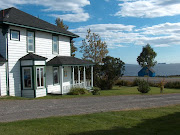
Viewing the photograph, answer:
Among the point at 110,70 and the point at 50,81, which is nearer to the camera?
the point at 50,81

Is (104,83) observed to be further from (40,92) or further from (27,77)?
(27,77)

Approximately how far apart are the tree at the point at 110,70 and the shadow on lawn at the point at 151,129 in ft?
66.3

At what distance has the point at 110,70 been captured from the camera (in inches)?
1189

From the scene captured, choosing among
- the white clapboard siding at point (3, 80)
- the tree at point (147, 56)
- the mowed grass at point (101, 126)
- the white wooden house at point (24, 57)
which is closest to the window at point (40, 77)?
the white wooden house at point (24, 57)

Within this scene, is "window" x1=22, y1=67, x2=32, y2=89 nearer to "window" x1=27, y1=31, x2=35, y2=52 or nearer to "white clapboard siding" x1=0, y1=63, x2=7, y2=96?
"white clapboard siding" x1=0, y1=63, x2=7, y2=96

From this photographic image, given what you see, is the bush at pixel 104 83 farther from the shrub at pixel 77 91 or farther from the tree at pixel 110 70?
the shrub at pixel 77 91

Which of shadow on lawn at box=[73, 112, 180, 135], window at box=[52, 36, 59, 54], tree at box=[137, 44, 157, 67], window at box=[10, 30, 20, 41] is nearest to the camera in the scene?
shadow on lawn at box=[73, 112, 180, 135]

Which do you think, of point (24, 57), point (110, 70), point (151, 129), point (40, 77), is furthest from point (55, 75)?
point (151, 129)

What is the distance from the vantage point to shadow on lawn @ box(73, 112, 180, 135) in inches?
267

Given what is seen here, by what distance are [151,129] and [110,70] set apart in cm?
2269

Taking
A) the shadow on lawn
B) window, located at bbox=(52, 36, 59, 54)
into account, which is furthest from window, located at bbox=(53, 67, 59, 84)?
the shadow on lawn

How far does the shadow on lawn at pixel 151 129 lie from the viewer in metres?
6.78

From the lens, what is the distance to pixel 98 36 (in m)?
40.2

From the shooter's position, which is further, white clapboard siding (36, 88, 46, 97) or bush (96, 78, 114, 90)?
bush (96, 78, 114, 90)
